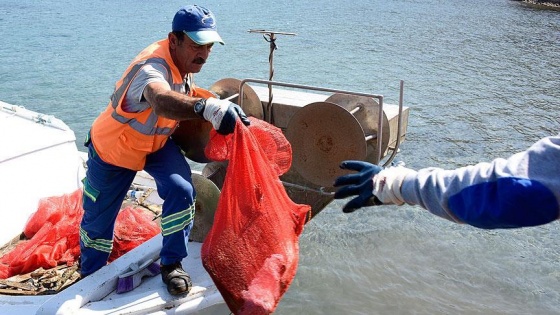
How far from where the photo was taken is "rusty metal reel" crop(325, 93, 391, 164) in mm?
4285

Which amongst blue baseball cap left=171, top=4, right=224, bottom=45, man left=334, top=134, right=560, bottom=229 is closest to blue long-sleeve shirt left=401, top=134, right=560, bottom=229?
man left=334, top=134, right=560, bottom=229

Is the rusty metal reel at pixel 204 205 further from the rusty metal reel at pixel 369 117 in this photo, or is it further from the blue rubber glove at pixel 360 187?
the blue rubber glove at pixel 360 187

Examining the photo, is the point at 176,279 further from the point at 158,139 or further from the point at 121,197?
the point at 158,139

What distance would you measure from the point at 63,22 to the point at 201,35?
1773cm

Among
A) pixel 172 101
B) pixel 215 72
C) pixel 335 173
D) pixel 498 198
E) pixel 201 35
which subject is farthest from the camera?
pixel 215 72

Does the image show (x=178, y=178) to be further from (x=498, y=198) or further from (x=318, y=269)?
(x=318, y=269)

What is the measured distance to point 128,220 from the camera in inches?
186

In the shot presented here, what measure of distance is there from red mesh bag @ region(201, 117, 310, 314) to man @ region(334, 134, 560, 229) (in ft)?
4.04

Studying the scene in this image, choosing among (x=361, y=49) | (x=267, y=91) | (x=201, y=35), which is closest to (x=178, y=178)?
(x=201, y=35)

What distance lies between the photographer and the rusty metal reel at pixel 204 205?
4156 millimetres

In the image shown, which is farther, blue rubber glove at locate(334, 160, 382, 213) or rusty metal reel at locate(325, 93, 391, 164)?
rusty metal reel at locate(325, 93, 391, 164)

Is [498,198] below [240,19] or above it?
above

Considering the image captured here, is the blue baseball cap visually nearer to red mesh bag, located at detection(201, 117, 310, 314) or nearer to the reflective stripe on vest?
the reflective stripe on vest

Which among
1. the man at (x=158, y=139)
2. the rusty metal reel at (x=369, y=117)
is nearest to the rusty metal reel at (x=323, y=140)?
the rusty metal reel at (x=369, y=117)
